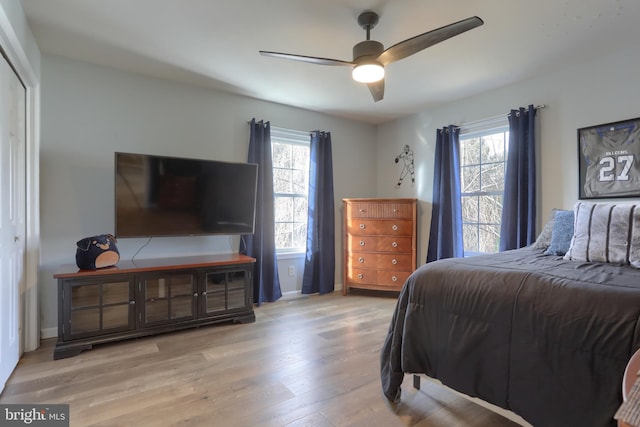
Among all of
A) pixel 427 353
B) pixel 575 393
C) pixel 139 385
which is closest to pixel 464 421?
pixel 427 353

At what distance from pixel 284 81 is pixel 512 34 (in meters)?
1.96

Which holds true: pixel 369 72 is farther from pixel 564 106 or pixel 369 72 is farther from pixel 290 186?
pixel 290 186

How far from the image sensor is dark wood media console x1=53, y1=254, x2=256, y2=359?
2.43 metres

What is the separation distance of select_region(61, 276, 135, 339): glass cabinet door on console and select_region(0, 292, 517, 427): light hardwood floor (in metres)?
0.17

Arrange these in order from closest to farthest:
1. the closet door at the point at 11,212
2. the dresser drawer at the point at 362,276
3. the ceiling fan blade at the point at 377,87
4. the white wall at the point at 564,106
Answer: the closet door at the point at 11,212
the ceiling fan blade at the point at 377,87
the white wall at the point at 564,106
the dresser drawer at the point at 362,276

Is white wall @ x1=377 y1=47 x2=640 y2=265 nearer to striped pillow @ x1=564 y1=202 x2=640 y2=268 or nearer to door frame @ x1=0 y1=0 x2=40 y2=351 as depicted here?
striped pillow @ x1=564 y1=202 x2=640 y2=268

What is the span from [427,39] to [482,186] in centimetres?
223

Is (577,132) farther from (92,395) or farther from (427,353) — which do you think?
(92,395)

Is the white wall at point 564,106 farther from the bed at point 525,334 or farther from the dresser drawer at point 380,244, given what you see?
the dresser drawer at point 380,244

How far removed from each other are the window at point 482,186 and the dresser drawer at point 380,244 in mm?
684

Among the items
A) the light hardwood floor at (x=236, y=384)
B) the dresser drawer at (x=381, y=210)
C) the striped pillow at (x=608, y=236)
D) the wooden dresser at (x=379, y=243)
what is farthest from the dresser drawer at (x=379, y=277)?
the striped pillow at (x=608, y=236)

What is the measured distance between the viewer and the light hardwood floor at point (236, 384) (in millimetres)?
1700

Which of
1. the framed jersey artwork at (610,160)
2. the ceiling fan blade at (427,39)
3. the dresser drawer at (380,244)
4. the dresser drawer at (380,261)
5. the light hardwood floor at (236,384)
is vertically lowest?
the light hardwood floor at (236,384)

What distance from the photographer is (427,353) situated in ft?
5.71
